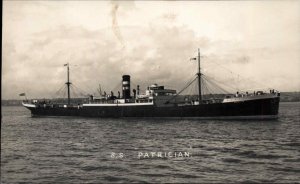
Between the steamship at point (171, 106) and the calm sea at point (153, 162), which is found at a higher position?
the steamship at point (171, 106)

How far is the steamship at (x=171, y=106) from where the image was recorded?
1558 inches

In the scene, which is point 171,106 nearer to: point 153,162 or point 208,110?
point 208,110

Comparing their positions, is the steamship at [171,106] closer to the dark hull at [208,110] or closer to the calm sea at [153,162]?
the dark hull at [208,110]

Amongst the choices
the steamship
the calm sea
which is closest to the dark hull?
the steamship

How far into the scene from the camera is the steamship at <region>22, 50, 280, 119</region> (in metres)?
39.6

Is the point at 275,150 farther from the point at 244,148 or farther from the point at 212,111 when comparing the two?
the point at 212,111

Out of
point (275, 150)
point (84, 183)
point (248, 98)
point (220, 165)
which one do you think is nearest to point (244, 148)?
point (275, 150)

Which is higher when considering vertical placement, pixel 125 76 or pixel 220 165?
pixel 125 76

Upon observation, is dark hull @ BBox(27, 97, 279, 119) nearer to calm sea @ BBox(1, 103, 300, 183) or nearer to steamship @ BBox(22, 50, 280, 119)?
steamship @ BBox(22, 50, 280, 119)

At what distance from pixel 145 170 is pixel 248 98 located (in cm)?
2837

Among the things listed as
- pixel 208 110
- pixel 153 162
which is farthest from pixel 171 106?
pixel 153 162

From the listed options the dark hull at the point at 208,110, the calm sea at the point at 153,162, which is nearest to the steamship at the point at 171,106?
the dark hull at the point at 208,110

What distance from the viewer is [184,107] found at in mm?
42938

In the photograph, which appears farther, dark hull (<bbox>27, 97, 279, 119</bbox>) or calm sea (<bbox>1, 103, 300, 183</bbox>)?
dark hull (<bbox>27, 97, 279, 119</bbox>)
